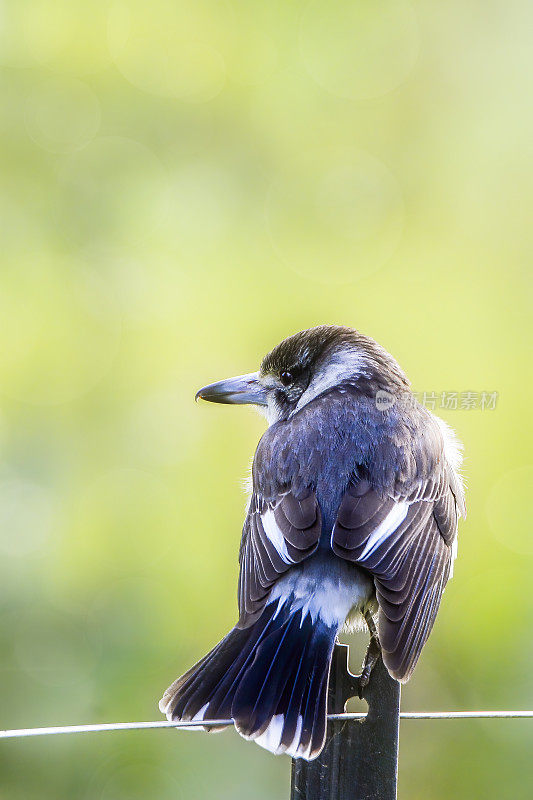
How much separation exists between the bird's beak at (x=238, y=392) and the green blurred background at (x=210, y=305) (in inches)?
76.1

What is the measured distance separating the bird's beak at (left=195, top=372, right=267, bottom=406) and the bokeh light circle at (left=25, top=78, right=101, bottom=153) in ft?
11.6

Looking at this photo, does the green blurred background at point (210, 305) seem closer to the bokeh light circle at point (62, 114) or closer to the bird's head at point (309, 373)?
the bokeh light circle at point (62, 114)

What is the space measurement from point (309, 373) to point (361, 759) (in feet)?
5.23

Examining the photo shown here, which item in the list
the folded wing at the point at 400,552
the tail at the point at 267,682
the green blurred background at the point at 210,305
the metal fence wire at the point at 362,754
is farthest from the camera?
the green blurred background at the point at 210,305

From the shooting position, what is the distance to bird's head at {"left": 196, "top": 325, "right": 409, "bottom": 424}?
10.7ft

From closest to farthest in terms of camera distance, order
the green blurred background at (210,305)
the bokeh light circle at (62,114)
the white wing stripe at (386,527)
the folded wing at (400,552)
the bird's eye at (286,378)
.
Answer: the folded wing at (400,552) → the white wing stripe at (386,527) → the bird's eye at (286,378) → the green blurred background at (210,305) → the bokeh light circle at (62,114)

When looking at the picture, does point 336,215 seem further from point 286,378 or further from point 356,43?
point 286,378

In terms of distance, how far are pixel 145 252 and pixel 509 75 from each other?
306cm

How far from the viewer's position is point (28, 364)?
5.75 m

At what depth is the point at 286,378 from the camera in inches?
136

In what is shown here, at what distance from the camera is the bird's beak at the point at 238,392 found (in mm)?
3498

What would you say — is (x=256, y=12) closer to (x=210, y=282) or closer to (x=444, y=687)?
(x=210, y=282)

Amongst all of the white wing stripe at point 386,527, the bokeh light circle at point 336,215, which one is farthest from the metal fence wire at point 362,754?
the bokeh light circle at point 336,215

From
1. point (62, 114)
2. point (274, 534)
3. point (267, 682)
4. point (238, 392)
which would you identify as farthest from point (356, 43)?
point (267, 682)
